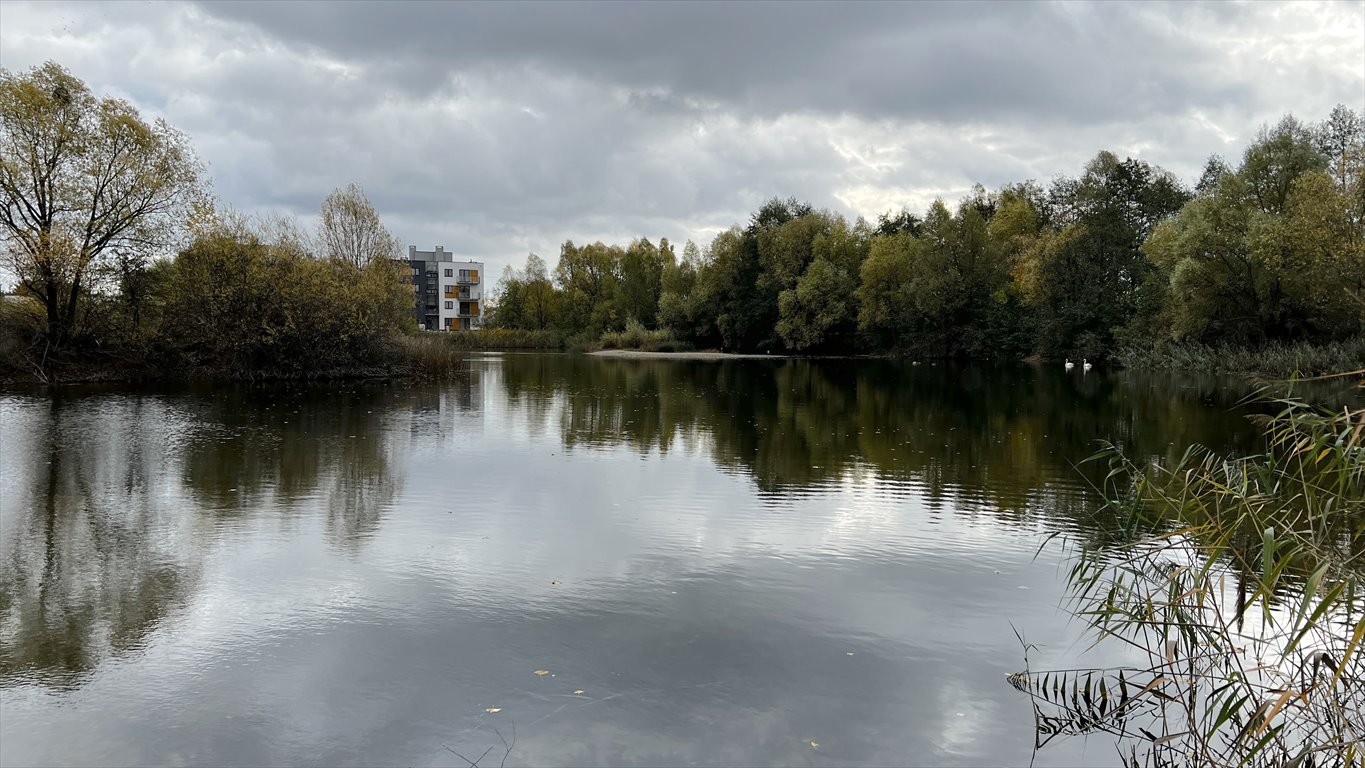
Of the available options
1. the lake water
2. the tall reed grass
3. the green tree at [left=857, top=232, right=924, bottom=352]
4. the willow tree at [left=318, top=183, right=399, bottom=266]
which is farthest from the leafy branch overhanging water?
the tall reed grass

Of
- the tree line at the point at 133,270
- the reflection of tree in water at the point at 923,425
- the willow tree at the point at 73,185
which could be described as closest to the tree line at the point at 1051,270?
the reflection of tree in water at the point at 923,425

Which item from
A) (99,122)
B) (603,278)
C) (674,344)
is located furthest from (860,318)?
(99,122)

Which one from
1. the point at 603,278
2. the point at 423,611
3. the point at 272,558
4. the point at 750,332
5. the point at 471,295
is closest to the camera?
the point at 423,611

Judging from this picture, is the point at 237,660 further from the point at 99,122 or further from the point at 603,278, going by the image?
the point at 603,278

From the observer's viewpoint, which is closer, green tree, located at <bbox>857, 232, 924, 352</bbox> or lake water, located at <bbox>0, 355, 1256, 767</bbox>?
lake water, located at <bbox>0, 355, 1256, 767</bbox>

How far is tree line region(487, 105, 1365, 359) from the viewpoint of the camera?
35.0 metres

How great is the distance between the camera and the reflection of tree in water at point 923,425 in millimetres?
12609

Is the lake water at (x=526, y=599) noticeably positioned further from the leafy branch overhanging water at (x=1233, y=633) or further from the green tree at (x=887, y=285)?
the green tree at (x=887, y=285)

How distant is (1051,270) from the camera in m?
52.7

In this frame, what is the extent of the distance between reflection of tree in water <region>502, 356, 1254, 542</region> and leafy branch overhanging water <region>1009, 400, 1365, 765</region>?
17.0ft

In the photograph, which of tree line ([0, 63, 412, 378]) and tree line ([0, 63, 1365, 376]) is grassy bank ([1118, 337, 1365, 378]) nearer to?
tree line ([0, 63, 1365, 376])

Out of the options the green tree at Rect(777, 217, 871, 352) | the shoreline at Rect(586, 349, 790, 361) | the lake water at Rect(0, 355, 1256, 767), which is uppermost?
the green tree at Rect(777, 217, 871, 352)

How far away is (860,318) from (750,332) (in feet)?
34.0

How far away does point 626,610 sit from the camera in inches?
266
